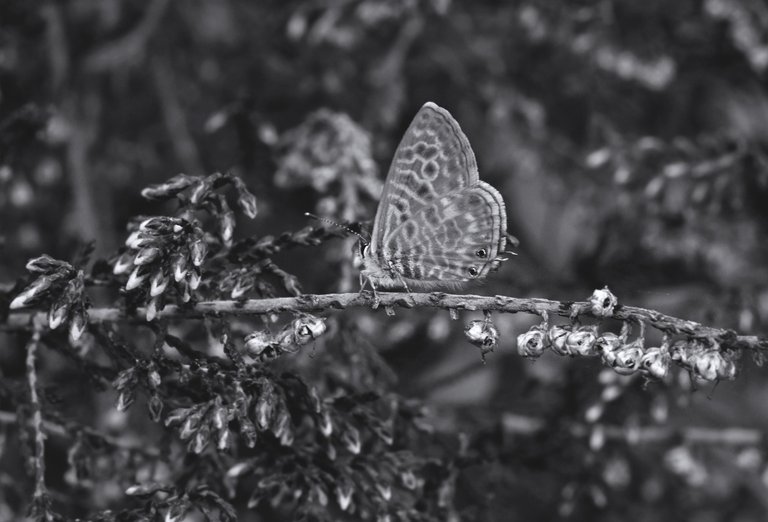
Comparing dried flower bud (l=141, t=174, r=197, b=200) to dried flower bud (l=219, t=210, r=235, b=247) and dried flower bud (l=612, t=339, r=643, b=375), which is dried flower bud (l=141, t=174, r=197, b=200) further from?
dried flower bud (l=612, t=339, r=643, b=375)

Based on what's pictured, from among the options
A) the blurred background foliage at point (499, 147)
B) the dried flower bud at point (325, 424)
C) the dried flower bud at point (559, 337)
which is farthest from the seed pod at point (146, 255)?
the blurred background foliage at point (499, 147)

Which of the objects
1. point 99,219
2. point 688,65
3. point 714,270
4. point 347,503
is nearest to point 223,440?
point 347,503

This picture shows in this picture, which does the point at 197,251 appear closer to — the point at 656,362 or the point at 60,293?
→ the point at 60,293

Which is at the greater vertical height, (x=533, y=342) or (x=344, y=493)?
(x=533, y=342)

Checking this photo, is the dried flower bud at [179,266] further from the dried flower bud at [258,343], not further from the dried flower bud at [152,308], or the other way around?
the dried flower bud at [258,343]

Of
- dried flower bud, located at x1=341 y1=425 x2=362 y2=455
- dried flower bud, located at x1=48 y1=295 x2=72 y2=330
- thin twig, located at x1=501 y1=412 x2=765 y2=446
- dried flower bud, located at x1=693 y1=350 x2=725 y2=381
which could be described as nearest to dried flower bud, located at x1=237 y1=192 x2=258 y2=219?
dried flower bud, located at x1=48 y1=295 x2=72 y2=330

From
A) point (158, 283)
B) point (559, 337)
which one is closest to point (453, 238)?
point (559, 337)

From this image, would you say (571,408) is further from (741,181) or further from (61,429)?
(61,429)
